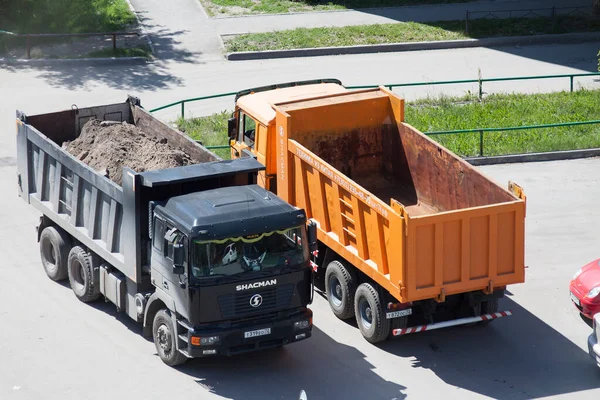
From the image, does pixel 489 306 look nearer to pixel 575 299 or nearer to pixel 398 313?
pixel 398 313

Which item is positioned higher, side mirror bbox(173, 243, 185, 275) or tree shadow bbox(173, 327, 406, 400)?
side mirror bbox(173, 243, 185, 275)

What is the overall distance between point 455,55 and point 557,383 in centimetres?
1852

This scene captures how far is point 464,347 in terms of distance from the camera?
1501 cm

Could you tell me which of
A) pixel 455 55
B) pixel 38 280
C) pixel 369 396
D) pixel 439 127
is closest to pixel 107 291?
pixel 38 280

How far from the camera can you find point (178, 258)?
13141 mm

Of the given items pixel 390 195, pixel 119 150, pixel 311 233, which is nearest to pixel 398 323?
pixel 311 233

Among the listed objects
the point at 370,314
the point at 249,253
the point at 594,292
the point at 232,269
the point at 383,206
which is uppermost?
the point at 383,206

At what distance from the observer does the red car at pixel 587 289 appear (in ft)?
50.2

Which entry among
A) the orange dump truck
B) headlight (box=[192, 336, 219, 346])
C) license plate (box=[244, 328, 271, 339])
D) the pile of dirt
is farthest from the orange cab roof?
Answer: headlight (box=[192, 336, 219, 346])

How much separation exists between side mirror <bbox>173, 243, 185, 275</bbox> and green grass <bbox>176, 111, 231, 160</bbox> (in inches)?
367

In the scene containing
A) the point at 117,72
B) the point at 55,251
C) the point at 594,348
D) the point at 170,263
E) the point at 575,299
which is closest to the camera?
the point at 170,263

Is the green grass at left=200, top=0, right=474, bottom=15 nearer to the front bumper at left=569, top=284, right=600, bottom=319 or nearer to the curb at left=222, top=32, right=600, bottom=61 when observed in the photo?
the curb at left=222, top=32, right=600, bottom=61

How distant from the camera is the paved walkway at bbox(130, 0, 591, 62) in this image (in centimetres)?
3142

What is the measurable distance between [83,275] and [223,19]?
18928 mm
